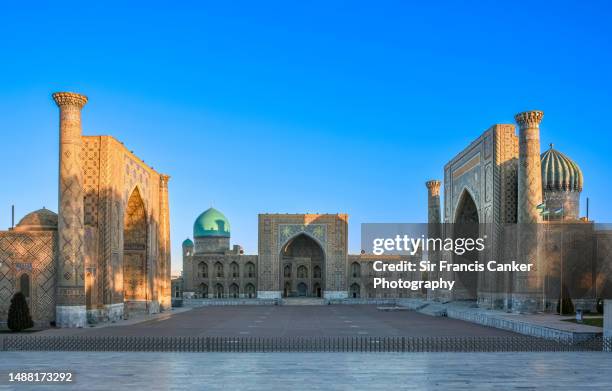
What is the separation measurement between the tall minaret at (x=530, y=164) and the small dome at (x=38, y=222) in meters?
21.9

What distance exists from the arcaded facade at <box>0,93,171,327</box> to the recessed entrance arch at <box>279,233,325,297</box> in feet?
108

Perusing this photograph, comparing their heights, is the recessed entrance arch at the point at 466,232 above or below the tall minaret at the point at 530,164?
below

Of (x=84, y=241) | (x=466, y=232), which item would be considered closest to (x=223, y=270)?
(x=466, y=232)

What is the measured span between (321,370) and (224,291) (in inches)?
2315

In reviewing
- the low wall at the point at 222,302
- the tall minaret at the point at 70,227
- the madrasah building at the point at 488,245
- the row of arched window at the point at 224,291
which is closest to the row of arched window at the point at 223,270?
the madrasah building at the point at 488,245

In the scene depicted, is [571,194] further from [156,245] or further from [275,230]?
[275,230]

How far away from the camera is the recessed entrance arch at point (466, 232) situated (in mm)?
46750

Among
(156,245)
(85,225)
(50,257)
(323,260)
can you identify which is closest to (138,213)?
(156,245)

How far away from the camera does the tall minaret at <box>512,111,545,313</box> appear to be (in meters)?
33.3

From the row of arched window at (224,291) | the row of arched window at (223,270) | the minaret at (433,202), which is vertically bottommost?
the row of arched window at (224,291)

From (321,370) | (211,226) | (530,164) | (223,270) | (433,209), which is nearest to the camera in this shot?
(321,370)

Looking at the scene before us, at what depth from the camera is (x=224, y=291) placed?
72438 millimetres

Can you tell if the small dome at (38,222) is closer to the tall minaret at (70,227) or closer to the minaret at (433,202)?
the tall minaret at (70,227)

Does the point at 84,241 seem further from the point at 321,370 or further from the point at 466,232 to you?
the point at 466,232
